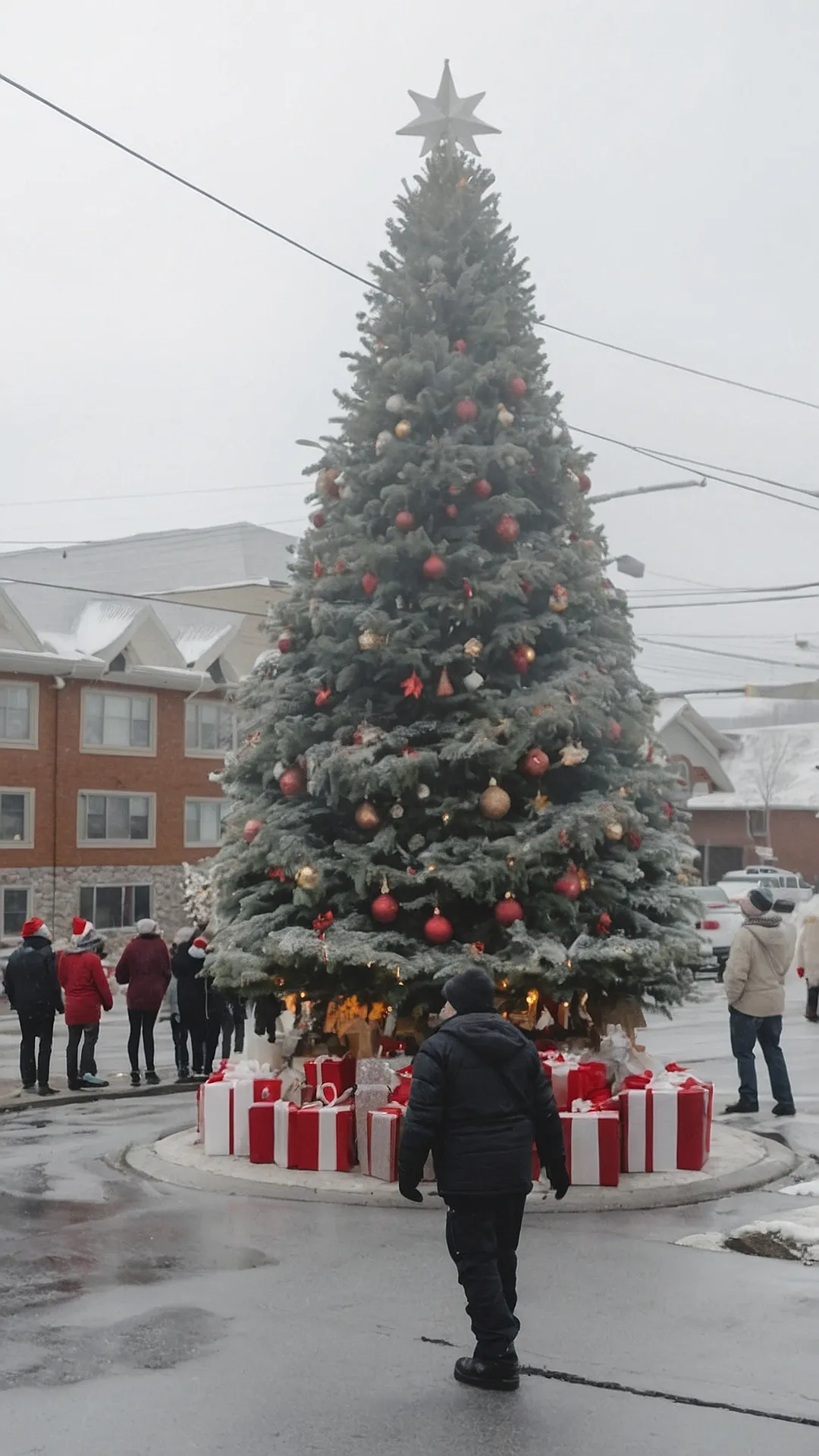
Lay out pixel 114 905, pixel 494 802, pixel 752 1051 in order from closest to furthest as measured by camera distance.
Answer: pixel 494 802 → pixel 752 1051 → pixel 114 905

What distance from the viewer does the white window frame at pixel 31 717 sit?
39.8 m

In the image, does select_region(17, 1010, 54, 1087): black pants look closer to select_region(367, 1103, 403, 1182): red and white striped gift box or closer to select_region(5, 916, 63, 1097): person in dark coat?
select_region(5, 916, 63, 1097): person in dark coat

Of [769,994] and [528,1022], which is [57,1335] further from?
[769,994]

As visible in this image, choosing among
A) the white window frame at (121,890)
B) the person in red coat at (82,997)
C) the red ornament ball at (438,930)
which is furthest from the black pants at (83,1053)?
the white window frame at (121,890)

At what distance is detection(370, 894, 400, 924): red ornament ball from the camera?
10500 mm

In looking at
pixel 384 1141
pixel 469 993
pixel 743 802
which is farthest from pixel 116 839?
pixel 469 993

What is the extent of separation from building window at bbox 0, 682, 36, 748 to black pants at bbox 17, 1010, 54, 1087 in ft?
81.8

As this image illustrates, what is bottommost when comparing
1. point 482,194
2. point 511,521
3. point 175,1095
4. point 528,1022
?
point 175,1095

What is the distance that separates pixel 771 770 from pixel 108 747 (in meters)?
35.6

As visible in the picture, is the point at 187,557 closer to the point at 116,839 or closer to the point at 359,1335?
the point at 116,839

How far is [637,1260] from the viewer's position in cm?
786

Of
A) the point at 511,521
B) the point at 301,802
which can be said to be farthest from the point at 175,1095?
the point at 511,521

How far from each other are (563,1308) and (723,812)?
60.8 m

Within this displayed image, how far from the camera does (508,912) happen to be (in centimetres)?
1045
